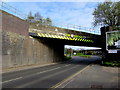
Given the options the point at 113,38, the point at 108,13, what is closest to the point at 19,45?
the point at 113,38

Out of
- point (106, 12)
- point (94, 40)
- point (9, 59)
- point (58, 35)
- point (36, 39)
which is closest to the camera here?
point (9, 59)

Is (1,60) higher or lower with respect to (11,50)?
lower

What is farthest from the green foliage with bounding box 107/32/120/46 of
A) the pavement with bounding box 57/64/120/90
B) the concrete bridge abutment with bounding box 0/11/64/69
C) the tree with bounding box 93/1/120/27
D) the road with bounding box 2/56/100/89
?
the concrete bridge abutment with bounding box 0/11/64/69

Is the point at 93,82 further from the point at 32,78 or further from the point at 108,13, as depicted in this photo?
the point at 108,13

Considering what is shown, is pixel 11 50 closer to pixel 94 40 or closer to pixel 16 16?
pixel 16 16

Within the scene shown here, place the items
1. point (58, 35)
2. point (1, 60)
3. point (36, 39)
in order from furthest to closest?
point (58, 35), point (36, 39), point (1, 60)

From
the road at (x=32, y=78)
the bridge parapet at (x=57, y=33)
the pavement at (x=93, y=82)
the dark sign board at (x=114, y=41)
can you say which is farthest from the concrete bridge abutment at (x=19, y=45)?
the dark sign board at (x=114, y=41)

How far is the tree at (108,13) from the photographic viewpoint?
29359 mm

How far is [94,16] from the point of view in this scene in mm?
33469

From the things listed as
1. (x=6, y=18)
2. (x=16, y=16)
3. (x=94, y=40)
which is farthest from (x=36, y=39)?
(x=94, y=40)

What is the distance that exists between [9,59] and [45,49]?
1117 cm

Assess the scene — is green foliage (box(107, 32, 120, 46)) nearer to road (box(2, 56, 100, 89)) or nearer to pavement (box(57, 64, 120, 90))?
pavement (box(57, 64, 120, 90))

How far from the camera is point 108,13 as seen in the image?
30.4 meters

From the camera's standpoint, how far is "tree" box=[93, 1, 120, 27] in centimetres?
2936
